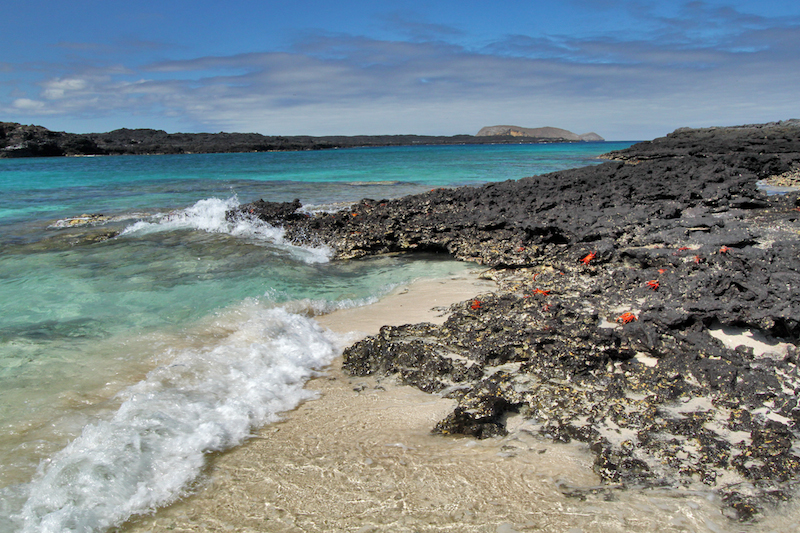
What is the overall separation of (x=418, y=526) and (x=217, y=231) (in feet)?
36.0

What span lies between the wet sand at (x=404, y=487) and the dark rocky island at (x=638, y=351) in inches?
6.7

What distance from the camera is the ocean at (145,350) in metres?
3.11

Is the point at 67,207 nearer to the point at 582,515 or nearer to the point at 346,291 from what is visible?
the point at 346,291

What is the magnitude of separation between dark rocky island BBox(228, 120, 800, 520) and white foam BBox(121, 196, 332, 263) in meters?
3.33

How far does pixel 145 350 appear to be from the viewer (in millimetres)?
5207

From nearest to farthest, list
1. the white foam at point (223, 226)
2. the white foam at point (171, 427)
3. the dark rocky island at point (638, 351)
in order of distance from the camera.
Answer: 1. the white foam at point (171, 427)
2. the dark rocky island at point (638, 351)
3. the white foam at point (223, 226)

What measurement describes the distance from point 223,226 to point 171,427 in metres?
9.47

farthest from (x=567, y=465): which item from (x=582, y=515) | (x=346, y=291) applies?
(x=346, y=291)

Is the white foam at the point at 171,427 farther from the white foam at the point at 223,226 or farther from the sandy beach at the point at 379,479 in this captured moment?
the white foam at the point at 223,226

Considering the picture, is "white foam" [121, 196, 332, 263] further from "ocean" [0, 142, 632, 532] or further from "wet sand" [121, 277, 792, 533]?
"wet sand" [121, 277, 792, 533]

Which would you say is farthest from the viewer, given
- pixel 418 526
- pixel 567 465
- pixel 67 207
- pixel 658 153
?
pixel 658 153

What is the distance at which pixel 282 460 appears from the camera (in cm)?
329

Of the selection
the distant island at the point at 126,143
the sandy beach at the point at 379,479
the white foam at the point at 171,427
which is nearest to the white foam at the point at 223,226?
the white foam at the point at 171,427

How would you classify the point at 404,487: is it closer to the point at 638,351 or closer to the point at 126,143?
the point at 638,351
